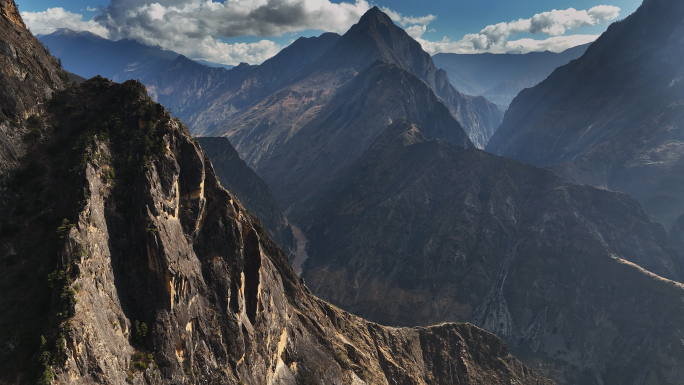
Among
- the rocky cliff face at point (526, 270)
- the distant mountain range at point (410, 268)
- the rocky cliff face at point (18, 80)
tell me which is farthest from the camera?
the rocky cliff face at point (526, 270)

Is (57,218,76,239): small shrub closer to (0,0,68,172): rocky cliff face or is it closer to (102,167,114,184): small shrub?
(102,167,114,184): small shrub

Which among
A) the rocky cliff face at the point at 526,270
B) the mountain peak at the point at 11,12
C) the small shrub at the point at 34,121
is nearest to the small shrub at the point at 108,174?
the small shrub at the point at 34,121

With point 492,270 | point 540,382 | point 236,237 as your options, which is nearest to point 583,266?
point 492,270

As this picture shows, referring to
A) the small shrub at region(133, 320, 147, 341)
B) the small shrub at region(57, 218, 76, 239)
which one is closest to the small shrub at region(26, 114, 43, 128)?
the small shrub at region(57, 218, 76, 239)

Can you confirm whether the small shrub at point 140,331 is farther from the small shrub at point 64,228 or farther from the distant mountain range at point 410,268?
the small shrub at point 64,228

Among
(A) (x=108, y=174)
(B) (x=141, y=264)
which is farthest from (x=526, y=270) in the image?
(A) (x=108, y=174)

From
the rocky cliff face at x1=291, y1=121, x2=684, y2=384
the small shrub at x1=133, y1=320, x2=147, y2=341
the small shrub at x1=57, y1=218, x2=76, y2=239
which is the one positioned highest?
the small shrub at x1=57, y1=218, x2=76, y2=239
